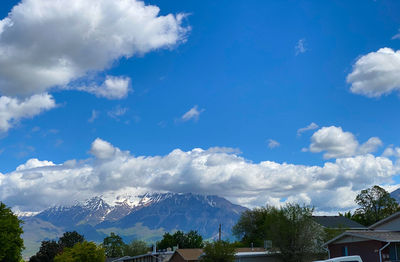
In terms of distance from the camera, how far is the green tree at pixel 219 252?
191 ft

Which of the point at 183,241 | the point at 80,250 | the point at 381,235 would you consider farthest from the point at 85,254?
the point at 381,235

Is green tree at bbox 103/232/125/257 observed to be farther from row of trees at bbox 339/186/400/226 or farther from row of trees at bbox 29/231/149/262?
row of trees at bbox 339/186/400/226

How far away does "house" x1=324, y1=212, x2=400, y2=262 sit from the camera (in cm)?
4266

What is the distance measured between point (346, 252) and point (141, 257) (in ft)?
165

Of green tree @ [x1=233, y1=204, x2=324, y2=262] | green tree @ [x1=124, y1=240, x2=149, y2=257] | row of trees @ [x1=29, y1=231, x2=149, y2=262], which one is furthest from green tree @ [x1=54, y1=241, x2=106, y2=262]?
→ green tree @ [x1=124, y1=240, x2=149, y2=257]

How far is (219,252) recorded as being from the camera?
58469 mm

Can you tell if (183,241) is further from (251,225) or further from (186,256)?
(186,256)

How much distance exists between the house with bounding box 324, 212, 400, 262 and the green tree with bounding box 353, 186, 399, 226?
174ft

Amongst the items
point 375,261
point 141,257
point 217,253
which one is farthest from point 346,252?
point 141,257

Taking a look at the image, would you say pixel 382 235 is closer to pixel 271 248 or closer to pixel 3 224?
pixel 271 248

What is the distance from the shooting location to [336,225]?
84.3 meters

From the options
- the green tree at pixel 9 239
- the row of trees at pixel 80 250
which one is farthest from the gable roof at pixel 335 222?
the green tree at pixel 9 239

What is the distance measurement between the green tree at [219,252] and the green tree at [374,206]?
51.1 m

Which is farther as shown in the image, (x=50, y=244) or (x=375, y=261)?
(x=50, y=244)
